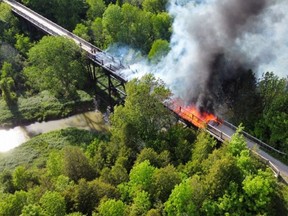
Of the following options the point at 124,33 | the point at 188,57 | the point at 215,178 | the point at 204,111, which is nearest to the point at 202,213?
the point at 215,178

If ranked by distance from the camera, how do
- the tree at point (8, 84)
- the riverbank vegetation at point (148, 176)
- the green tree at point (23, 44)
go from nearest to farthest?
the riverbank vegetation at point (148, 176) < the tree at point (8, 84) < the green tree at point (23, 44)

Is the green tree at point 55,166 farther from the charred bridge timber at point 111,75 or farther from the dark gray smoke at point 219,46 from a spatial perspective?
the dark gray smoke at point 219,46

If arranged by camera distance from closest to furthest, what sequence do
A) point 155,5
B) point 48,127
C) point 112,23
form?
1. point 48,127
2. point 112,23
3. point 155,5

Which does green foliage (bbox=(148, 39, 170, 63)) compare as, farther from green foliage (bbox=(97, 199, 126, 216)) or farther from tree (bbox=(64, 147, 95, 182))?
green foliage (bbox=(97, 199, 126, 216))

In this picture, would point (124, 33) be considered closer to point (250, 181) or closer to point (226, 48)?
point (226, 48)

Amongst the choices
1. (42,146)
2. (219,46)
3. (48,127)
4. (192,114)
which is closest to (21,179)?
(42,146)

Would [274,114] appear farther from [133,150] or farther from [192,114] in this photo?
[133,150]

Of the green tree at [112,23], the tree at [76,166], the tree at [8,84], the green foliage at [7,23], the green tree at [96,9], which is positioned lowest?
the tree at [76,166]

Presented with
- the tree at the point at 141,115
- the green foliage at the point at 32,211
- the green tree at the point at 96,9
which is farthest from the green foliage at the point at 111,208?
the green tree at the point at 96,9
